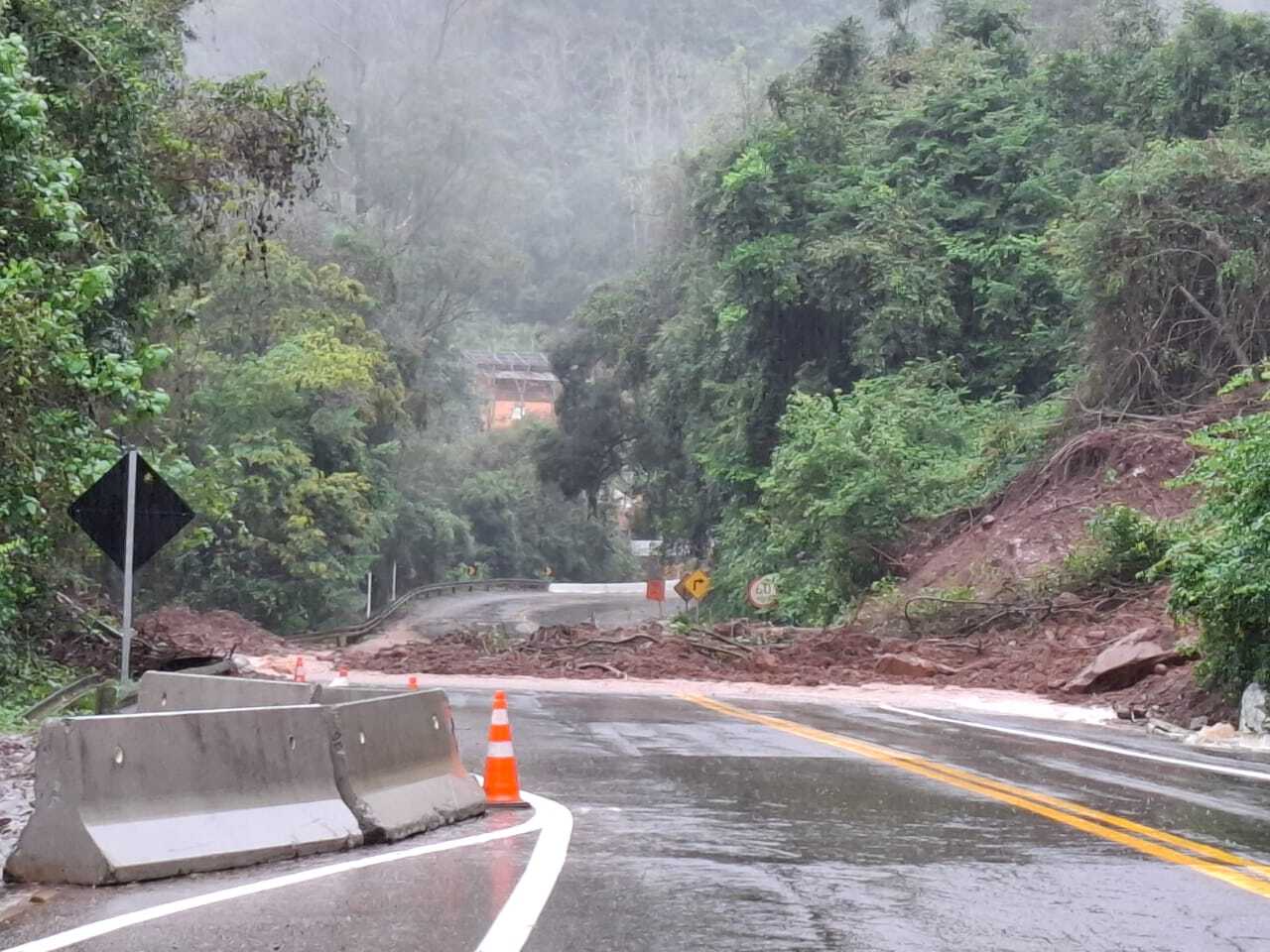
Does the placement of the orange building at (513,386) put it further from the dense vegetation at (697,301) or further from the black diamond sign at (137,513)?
the black diamond sign at (137,513)

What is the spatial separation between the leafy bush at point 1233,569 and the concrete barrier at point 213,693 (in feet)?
35.7

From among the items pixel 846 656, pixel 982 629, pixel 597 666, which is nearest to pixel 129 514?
pixel 597 666

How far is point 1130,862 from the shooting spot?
303 inches

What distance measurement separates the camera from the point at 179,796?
25.5 feet

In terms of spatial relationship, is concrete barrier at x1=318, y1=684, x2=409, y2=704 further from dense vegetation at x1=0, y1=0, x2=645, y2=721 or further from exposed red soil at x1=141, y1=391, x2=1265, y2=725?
exposed red soil at x1=141, y1=391, x2=1265, y2=725

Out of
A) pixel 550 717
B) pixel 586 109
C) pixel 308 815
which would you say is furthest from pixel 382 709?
pixel 586 109

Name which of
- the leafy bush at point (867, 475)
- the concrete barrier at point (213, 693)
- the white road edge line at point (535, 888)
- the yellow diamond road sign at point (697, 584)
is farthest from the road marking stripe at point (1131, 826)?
the yellow diamond road sign at point (697, 584)

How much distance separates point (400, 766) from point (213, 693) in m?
1.79

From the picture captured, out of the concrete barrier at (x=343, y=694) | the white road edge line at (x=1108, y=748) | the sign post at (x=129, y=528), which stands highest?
the sign post at (x=129, y=528)

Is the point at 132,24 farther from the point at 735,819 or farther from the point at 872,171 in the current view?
the point at 872,171

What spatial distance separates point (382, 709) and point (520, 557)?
258ft

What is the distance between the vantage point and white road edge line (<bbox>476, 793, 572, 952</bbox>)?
6020 mm

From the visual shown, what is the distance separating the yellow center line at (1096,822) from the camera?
7.45m

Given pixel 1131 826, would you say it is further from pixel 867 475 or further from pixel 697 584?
pixel 697 584
